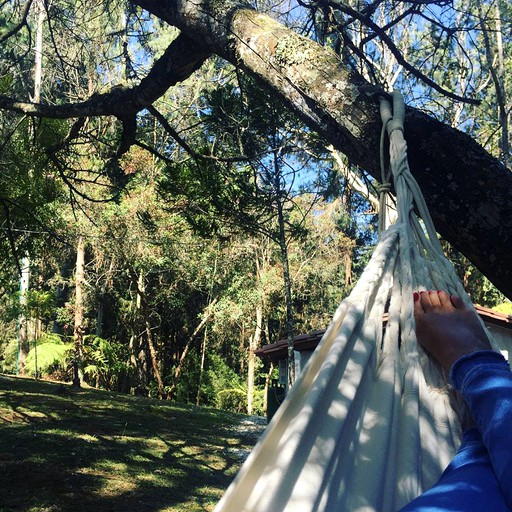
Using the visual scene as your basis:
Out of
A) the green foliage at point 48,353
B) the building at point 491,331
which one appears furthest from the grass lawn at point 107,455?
the green foliage at point 48,353

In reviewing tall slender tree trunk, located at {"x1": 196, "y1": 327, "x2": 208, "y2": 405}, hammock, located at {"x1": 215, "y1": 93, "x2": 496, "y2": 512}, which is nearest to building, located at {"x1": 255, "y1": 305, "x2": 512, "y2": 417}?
tall slender tree trunk, located at {"x1": 196, "y1": 327, "x2": 208, "y2": 405}

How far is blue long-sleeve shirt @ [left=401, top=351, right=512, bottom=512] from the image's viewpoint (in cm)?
70

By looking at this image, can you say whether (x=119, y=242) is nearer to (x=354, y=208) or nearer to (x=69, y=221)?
(x=69, y=221)

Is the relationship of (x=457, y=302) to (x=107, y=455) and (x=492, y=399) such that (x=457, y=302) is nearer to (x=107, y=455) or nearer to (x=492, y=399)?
(x=492, y=399)

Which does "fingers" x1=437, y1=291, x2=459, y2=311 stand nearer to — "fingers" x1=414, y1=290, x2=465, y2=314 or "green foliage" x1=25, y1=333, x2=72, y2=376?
"fingers" x1=414, y1=290, x2=465, y2=314

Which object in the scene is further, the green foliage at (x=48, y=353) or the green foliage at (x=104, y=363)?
the green foliage at (x=104, y=363)

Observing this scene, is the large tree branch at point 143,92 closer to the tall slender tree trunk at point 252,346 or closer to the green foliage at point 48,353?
the green foliage at point 48,353

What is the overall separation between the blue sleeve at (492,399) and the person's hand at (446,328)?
0.16 feet

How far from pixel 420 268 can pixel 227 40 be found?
Answer: 0.81m

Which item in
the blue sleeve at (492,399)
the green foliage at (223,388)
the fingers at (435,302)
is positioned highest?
the fingers at (435,302)

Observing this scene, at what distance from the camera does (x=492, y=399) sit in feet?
2.74

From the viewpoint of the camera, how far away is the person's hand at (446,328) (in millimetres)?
1030

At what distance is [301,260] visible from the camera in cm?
1475

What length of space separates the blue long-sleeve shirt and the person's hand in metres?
0.06
